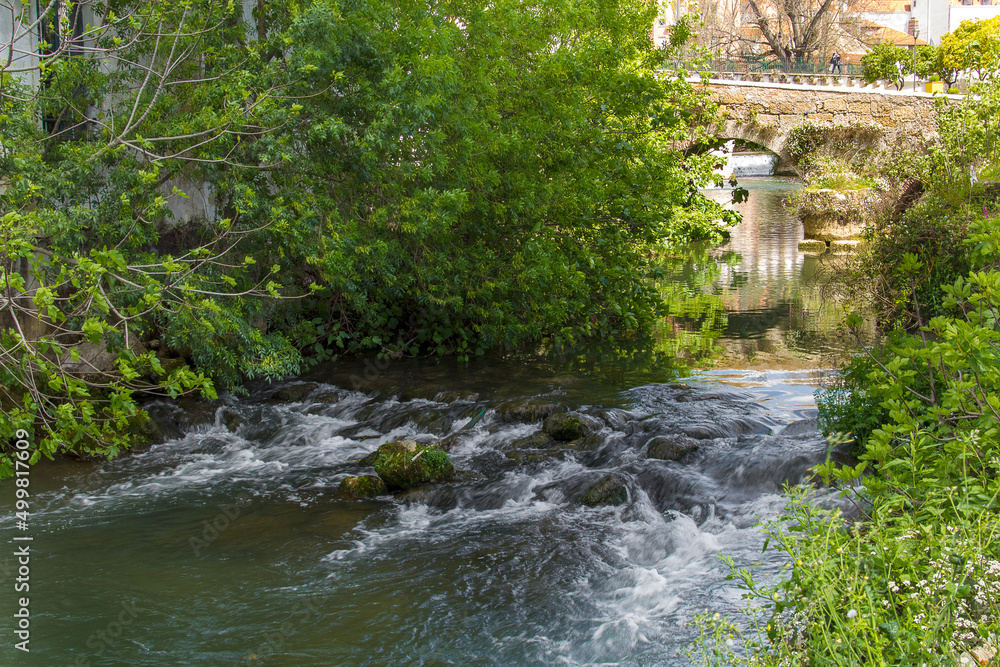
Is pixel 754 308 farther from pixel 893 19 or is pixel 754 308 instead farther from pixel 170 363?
pixel 893 19

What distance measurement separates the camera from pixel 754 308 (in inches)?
626

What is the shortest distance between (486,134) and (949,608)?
312 inches

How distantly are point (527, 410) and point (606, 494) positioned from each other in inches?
95.1

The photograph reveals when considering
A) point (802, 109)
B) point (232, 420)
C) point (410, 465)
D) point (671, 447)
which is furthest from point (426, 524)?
point (802, 109)

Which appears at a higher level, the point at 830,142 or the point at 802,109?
the point at 802,109

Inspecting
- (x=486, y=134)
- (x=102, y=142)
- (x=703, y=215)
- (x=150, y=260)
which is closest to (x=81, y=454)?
(x=150, y=260)

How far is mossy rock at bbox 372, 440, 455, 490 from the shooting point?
7.75 meters

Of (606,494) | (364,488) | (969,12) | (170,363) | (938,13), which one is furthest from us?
(938,13)

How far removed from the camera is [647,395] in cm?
1020

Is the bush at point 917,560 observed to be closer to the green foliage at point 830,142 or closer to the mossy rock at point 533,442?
the mossy rock at point 533,442

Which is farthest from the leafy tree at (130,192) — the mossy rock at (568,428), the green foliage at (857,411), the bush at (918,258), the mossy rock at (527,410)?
the bush at (918,258)

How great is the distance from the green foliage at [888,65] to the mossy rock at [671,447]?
100 ft

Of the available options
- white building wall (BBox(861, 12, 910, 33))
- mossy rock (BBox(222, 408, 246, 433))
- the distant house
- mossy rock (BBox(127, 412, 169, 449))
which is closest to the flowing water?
mossy rock (BBox(222, 408, 246, 433))

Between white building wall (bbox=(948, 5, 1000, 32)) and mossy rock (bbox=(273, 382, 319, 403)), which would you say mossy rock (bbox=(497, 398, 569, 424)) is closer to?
mossy rock (bbox=(273, 382, 319, 403))
